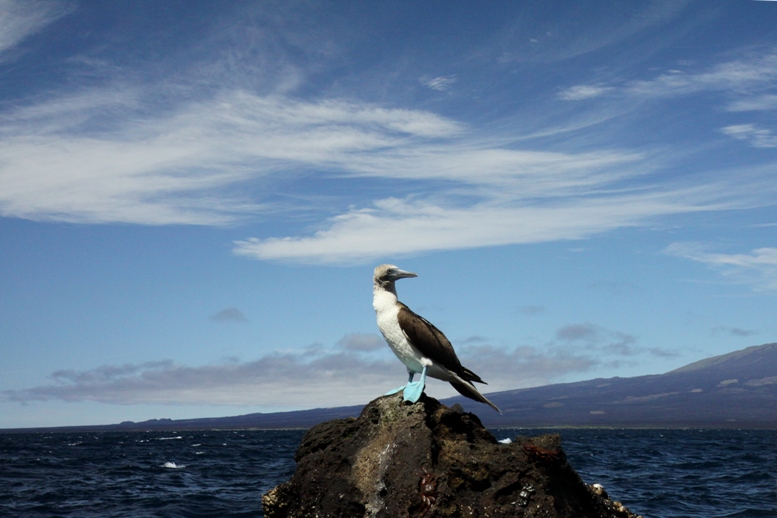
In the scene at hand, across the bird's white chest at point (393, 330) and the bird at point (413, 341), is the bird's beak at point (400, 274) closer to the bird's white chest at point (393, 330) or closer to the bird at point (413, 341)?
the bird at point (413, 341)

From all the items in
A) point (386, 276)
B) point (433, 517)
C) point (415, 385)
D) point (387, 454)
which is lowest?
point (433, 517)

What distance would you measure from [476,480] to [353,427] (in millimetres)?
1954

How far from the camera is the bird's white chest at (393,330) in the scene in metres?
10.7

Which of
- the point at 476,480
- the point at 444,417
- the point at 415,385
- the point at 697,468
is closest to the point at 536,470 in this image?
the point at 476,480

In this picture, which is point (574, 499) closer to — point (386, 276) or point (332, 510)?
point (332, 510)

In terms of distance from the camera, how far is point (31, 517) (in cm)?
2169

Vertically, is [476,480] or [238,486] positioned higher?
[476,480]

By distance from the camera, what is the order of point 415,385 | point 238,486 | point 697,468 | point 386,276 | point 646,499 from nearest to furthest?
1. point 415,385
2. point 386,276
3. point 646,499
4. point 238,486
5. point 697,468

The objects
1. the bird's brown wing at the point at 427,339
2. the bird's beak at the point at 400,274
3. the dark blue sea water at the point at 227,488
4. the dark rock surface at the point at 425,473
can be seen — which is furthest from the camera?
the dark blue sea water at the point at 227,488

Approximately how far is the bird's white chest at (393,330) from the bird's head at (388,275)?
13 centimetres

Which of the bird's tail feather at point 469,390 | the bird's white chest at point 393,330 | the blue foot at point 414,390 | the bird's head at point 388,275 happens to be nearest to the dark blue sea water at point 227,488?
the bird's tail feather at point 469,390

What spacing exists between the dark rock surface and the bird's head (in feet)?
5.65

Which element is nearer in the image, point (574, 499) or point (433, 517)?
point (433, 517)

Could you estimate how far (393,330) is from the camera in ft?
35.2
